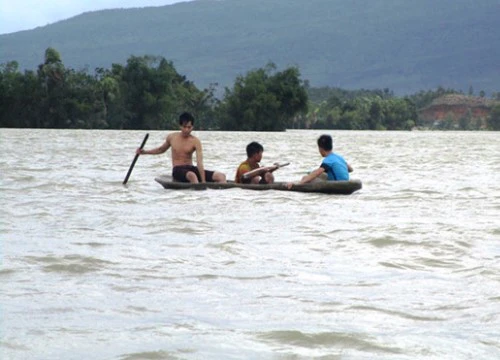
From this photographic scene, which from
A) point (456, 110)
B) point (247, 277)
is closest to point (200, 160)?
point (247, 277)

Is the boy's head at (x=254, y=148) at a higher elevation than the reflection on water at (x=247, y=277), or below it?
higher

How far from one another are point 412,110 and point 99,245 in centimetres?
12944

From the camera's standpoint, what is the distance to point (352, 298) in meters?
6.45

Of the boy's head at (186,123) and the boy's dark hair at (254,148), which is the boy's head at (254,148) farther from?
the boy's head at (186,123)

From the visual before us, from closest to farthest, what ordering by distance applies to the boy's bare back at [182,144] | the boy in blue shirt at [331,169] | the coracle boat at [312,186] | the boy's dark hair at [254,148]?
the boy's dark hair at [254,148] → the coracle boat at [312,186] → the boy in blue shirt at [331,169] → the boy's bare back at [182,144]

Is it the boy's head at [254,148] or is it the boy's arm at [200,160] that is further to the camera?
the boy's arm at [200,160]

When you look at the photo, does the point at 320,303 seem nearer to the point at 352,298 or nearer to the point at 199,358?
the point at 352,298

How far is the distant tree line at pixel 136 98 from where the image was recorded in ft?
253

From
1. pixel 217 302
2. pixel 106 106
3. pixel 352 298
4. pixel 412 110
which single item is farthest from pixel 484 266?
pixel 412 110

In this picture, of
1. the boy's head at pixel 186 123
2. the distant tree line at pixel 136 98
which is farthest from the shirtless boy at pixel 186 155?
the distant tree line at pixel 136 98

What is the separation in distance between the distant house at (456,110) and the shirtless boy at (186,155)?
506ft

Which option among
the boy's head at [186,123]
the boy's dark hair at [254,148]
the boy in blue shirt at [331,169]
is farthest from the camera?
the boy's head at [186,123]

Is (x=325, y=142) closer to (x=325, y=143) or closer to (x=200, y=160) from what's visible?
(x=325, y=143)

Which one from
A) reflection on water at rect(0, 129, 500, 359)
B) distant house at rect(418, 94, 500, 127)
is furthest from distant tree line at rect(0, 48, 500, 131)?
distant house at rect(418, 94, 500, 127)
